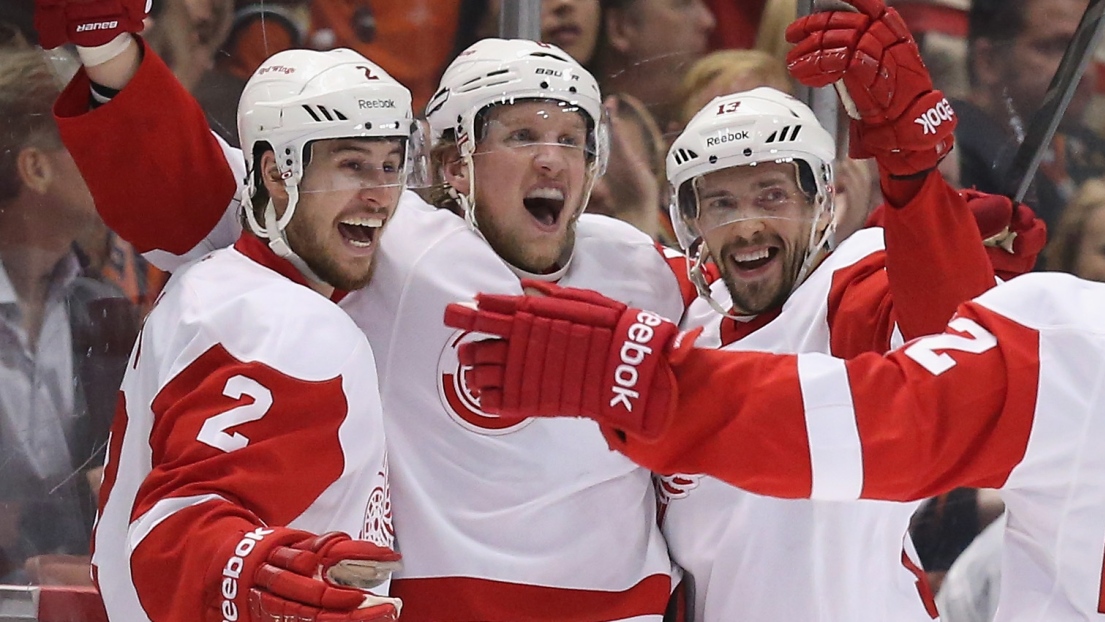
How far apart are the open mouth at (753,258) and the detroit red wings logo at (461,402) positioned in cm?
44

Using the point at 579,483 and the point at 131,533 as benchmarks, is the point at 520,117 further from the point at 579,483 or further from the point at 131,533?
the point at 131,533

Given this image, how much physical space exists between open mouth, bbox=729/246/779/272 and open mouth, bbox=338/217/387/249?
0.59 m

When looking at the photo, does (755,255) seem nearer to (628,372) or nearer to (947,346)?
(947,346)

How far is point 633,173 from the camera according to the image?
2945mm

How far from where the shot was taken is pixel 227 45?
2830 millimetres

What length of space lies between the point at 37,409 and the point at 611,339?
189 cm

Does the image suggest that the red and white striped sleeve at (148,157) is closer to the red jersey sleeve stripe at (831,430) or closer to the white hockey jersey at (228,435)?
the white hockey jersey at (228,435)

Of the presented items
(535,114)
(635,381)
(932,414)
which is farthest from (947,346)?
(535,114)

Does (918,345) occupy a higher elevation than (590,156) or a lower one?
higher

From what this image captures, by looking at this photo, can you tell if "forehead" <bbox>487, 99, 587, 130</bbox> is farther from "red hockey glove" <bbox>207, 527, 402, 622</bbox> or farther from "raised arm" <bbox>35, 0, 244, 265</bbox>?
"red hockey glove" <bbox>207, 527, 402, 622</bbox>

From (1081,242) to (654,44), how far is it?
110cm

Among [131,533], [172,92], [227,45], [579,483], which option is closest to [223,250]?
[172,92]

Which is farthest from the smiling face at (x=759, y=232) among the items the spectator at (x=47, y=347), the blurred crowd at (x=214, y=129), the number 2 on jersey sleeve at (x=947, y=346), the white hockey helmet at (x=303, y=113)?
the spectator at (x=47, y=347)

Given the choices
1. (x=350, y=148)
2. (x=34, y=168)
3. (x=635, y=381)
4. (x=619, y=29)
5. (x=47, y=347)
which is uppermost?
(x=635, y=381)
